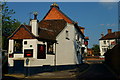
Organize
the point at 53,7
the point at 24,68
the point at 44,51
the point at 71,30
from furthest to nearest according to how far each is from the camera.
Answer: the point at 53,7 < the point at 71,30 < the point at 44,51 < the point at 24,68

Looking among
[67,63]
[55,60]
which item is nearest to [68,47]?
[67,63]

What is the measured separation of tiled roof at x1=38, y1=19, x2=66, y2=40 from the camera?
23809 mm

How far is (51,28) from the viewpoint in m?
27.5

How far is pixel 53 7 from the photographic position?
41.3 meters

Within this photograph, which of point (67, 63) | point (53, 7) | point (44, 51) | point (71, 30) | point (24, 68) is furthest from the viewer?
point (53, 7)

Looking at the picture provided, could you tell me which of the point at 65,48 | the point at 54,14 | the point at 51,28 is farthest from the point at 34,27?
the point at 54,14

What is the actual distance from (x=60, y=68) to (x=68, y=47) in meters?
4.11

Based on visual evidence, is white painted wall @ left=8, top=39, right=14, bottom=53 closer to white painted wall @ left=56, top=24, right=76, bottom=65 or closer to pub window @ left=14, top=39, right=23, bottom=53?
pub window @ left=14, top=39, right=23, bottom=53

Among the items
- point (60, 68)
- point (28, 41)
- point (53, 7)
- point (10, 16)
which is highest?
point (53, 7)

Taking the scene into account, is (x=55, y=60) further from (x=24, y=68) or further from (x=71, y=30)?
(x=71, y=30)

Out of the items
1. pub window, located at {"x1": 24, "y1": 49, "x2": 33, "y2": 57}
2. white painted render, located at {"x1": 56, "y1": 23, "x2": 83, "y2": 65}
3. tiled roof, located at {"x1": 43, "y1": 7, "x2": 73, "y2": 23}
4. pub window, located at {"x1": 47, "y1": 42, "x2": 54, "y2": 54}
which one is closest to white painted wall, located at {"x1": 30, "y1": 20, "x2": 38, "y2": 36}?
pub window, located at {"x1": 24, "y1": 49, "x2": 33, "y2": 57}

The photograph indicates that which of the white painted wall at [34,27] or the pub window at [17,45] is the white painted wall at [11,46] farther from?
the white painted wall at [34,27]

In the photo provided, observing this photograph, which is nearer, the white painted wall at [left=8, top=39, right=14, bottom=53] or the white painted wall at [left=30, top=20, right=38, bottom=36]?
the white painted wall at [left=30, top=20, right=38, bottom=36]

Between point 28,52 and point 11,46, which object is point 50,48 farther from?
point 11,46
